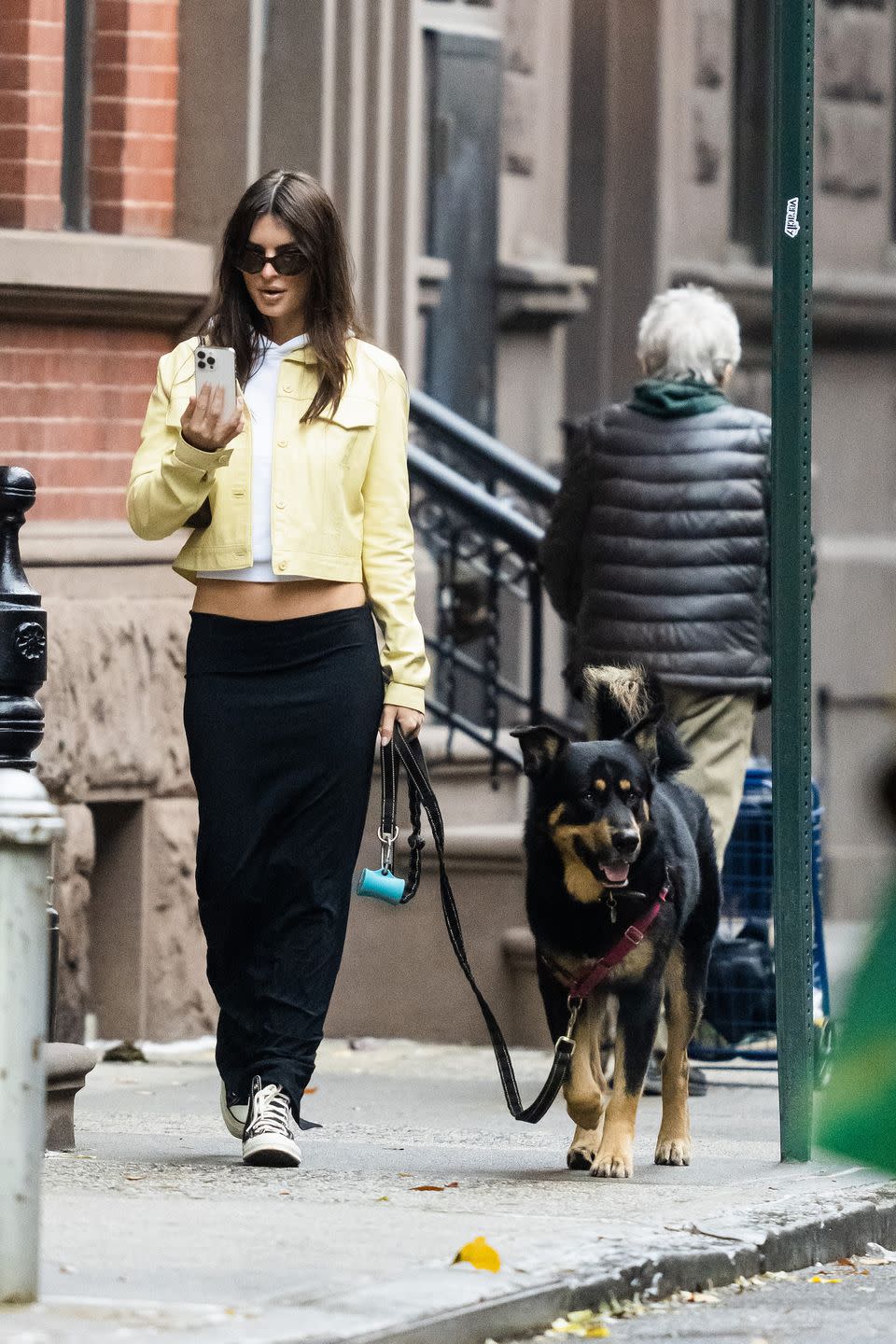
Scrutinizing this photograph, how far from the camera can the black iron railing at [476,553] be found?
33.3 ft

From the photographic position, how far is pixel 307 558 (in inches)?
261

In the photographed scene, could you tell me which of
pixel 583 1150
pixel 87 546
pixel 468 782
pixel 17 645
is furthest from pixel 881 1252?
pixel 468 782

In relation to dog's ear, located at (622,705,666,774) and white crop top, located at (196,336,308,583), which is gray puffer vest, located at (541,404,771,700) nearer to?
dog's ear, located at (622,705,666,774)

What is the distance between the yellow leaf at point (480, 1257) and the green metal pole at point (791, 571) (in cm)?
163

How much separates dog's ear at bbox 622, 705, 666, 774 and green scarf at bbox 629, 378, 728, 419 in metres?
1.48

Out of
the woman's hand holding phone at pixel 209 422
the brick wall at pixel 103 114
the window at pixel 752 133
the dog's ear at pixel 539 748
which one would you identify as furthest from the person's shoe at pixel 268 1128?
the window at pixel 752 133

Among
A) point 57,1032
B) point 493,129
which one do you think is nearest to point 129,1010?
point 57,1032

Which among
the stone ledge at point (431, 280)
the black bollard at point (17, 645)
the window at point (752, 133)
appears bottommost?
the black bollard at point (17, 645)

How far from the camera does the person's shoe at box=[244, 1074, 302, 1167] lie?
669cm

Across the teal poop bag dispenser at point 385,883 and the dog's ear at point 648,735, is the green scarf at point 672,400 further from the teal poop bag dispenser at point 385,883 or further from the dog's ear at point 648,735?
the teal poop bag dispenser at point 385,883

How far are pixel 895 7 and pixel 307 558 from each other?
12106 mm

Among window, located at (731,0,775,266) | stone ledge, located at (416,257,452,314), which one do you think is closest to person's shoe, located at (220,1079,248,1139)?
stone ledge, located at (416,257,452,314)

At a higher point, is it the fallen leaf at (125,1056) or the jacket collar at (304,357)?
the jacket collar at (304,357)

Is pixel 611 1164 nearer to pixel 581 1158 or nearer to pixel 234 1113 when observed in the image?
pixel 581 1158
